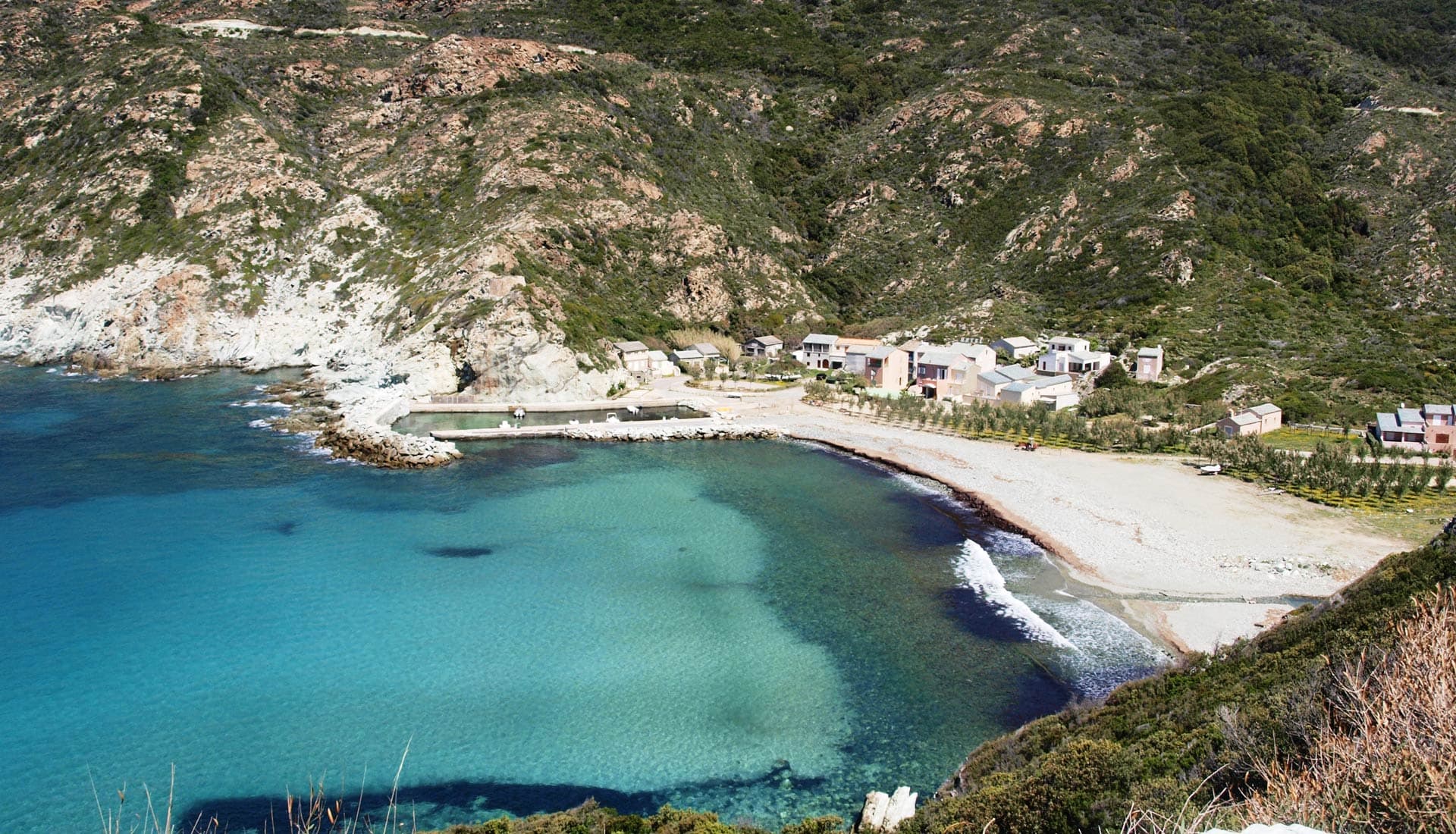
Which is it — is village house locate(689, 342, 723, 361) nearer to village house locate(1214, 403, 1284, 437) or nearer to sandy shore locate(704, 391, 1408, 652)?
sandy shore locate(704, 391, 1408, 652)

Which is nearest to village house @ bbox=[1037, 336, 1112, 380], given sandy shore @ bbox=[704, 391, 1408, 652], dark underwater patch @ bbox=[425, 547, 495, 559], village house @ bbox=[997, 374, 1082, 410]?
village house @ bbox=[997, 374, 1082, 410]

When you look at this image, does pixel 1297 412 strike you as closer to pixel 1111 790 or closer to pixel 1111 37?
A: pixel 1111 790

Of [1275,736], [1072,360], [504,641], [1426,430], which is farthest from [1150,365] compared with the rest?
[1275,736]

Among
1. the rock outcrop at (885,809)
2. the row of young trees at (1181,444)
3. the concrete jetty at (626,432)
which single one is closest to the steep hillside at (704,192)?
Answer: the concrete jetty at (626,432)

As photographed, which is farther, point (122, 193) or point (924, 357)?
point (122, 193)

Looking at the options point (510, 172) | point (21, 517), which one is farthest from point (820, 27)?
point (21, 517)

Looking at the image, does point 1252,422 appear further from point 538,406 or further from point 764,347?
point 538,406
